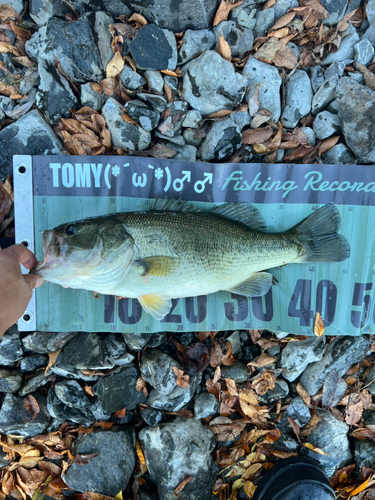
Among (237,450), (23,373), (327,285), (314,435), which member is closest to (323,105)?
(327,285)

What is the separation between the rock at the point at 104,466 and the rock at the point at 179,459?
0.20 metres

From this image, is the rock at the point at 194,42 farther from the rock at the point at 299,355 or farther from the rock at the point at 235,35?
the rock at the point at 299,355

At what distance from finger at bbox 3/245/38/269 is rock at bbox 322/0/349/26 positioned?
11.9 ft

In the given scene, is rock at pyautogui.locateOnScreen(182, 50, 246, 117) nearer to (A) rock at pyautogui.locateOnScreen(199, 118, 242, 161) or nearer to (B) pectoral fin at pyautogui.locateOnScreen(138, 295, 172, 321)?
(A) rock at pyautogui.locateOnScreen(199, 118, 242, 161)

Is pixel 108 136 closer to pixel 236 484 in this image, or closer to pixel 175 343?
pixel 175 343

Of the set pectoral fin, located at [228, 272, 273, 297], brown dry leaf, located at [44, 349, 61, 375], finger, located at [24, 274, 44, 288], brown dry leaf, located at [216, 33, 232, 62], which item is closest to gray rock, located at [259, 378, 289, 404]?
pectoral fin, located at [228, 272, 273, 297]

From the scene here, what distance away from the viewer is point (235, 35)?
3.10 m

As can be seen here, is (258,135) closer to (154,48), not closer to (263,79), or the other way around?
(263,79)

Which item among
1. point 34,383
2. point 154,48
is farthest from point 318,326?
point 154,48

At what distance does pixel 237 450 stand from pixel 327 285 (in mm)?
1847

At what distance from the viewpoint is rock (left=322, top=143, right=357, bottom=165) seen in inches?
127

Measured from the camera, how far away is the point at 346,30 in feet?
10.7

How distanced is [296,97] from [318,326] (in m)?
2.33

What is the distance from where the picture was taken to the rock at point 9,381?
3012mm
